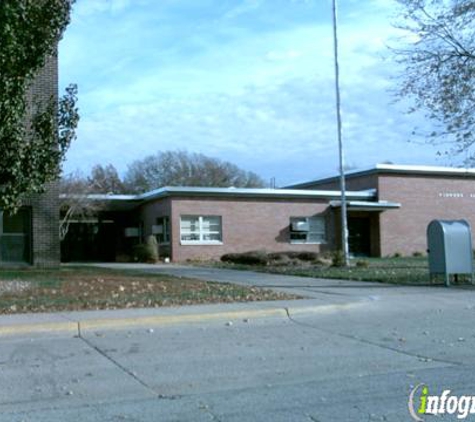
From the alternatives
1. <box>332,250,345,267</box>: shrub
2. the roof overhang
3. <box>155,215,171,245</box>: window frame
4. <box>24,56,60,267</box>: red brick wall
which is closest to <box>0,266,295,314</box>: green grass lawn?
<box>24,56,60,267</box>: red brick wall

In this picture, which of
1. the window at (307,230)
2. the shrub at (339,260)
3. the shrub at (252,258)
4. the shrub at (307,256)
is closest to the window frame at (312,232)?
the window at (307,230)

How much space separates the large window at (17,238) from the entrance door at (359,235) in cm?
2129

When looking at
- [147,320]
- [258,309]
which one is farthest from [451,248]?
[147,320]

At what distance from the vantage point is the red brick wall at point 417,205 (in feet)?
131

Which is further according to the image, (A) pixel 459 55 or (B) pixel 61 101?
(A) pixel 459 55

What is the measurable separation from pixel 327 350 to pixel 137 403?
350 centimetres

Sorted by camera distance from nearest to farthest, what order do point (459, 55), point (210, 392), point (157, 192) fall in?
1. point (210, 392)
2. point (459, 55)
3. point (157, 192)

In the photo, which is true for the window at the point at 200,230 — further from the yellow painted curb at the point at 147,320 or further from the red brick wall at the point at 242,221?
the yellow painted curb at the point at 147,320

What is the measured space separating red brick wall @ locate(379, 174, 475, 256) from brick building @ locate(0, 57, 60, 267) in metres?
21.5

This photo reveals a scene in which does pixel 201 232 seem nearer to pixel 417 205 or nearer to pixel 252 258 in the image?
pixel 252 258

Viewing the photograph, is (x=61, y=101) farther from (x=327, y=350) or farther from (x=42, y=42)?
(x=327, y=350)

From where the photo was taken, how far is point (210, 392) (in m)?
7.22

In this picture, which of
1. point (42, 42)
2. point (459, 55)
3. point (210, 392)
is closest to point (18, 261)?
point (42, 42)

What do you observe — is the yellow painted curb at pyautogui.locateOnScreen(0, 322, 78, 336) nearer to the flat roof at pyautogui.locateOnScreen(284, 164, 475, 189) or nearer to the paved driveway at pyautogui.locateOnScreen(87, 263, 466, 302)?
the paved driveway at pyautogui.locateOnScreen(87, 263, 466, 302)
